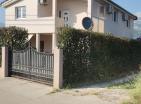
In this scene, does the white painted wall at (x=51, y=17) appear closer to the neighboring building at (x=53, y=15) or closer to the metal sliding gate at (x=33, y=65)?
the neighboring building at (x=53, y=15)

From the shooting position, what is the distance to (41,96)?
1221 cm

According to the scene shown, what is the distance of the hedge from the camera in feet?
45.1

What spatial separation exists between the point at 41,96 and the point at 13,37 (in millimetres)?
6290

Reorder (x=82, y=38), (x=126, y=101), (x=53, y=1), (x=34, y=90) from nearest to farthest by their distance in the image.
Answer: (x=126, y=101), (x=34, y=90), (x=82, y=38), (x=53, y=1)

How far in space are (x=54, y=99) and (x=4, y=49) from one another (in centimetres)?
570

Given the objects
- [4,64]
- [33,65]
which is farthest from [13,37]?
[33,65]

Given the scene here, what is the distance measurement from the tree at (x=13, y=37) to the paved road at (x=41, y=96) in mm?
3843

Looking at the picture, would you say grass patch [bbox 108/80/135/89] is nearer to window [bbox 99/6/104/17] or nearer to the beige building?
the beige building

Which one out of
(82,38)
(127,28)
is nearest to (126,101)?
(82,38)

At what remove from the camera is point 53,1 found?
1139 inches

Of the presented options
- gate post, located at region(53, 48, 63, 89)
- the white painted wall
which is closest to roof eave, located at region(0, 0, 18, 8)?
the white painted wall

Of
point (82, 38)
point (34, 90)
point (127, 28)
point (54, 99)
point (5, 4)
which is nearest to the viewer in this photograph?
point (54, 99)

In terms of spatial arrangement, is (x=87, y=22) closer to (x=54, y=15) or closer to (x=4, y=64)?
(x=4, y=64)

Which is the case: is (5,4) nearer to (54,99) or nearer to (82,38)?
(82,38)
